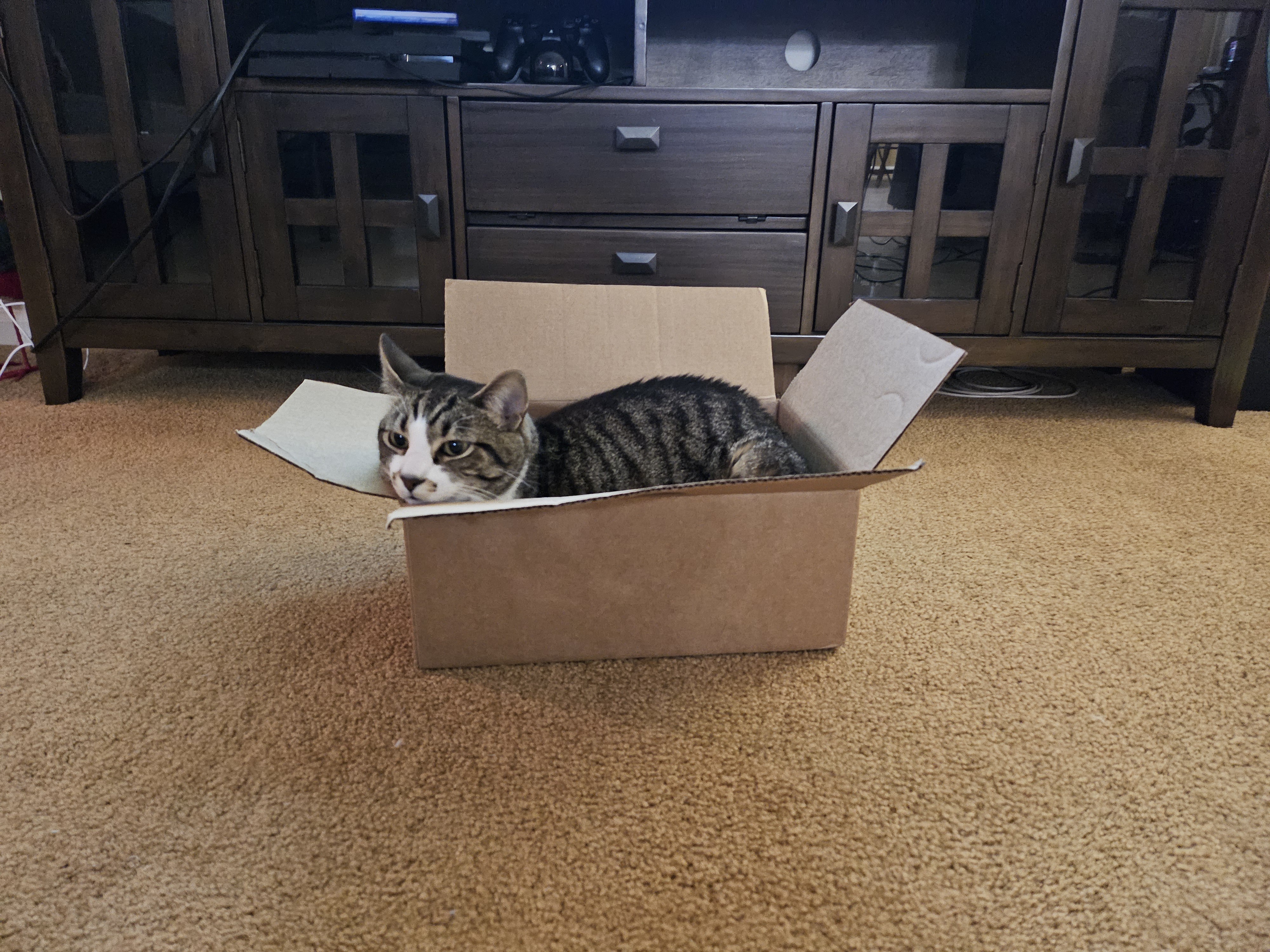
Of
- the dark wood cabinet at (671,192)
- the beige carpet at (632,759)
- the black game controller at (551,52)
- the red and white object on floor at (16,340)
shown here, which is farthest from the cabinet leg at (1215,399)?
the red and white object on floor at (16,340)

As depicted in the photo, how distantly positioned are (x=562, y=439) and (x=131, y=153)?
3.79 ft

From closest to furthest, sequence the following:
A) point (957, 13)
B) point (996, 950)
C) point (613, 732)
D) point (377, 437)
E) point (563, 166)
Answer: point (996, 950) < point (613, 732) < point (377, 437) < point (563, 166) < point (957, 13)

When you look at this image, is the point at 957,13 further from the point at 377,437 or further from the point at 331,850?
the point at 331,850

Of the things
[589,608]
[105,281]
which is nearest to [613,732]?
[589,608]

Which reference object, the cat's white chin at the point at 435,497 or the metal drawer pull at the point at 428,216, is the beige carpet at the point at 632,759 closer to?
the cat's white chin at the point at 435,497

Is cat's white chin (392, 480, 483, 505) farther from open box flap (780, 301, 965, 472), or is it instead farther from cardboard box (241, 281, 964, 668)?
open box flap (780, 301, 965, 472)

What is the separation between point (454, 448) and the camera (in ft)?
2.72

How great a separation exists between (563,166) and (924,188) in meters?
0.69

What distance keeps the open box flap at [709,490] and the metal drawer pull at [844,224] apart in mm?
Result: 935

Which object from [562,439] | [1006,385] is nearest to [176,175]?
[562,439]

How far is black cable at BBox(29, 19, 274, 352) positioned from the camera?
1.46 meters

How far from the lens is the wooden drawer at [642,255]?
1.56m

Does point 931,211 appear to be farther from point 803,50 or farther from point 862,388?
point 862,388

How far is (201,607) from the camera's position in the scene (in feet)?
3.00
